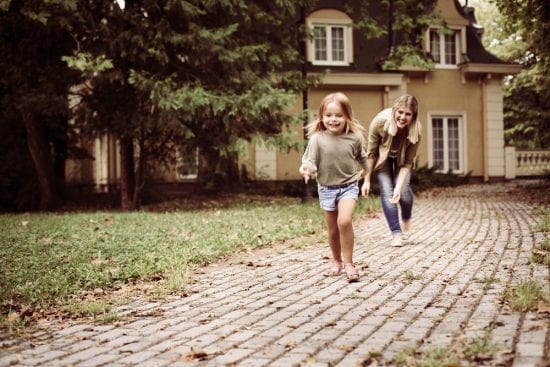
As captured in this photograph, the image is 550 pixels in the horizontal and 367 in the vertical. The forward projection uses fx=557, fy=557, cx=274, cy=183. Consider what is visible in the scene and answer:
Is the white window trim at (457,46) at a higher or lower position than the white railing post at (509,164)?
higher

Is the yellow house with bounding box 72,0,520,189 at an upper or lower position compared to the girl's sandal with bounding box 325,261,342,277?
upper

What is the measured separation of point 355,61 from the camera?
22938 mm

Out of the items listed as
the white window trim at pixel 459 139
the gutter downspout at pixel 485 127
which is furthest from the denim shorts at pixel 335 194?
the gutter downspout at pixel 485 127

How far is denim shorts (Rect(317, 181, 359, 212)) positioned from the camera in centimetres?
538

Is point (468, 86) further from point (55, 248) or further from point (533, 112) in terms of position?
point (55, 248)

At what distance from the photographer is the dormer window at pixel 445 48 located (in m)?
24.0

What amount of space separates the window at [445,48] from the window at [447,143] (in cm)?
248

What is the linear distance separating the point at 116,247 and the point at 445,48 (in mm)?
20386

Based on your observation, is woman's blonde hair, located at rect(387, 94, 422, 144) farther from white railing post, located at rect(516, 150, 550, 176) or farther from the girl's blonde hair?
white railing post, located at rect(516, 150, 550, 176)

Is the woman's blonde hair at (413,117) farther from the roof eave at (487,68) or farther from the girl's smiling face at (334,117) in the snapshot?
the roof eave at (487,68)

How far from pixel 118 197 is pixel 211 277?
13.1m

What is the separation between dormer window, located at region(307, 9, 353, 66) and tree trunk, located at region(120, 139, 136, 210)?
1014 centimetres

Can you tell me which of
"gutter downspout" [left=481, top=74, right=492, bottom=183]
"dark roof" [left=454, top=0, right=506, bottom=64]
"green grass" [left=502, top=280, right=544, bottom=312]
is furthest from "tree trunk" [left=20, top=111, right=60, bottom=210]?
"dark roof" [left=454, top=0, right=506, bottom=64]

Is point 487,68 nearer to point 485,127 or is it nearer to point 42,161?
point 485,127
